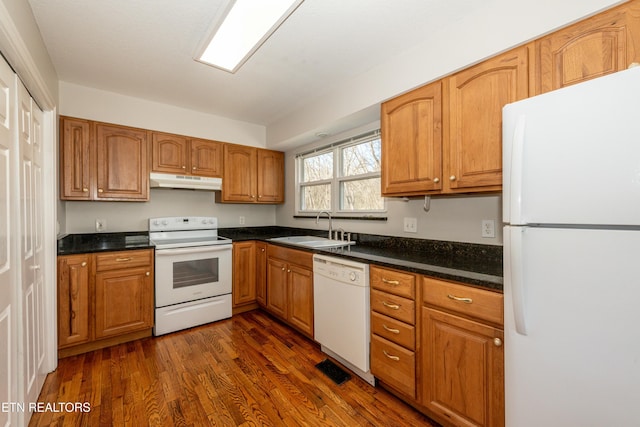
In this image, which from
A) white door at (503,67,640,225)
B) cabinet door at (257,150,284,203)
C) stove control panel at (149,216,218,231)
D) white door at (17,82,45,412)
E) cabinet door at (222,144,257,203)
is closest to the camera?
white door at (503,67,640,225)

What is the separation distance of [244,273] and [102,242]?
1411 millimetres

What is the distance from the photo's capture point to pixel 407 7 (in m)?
1.58

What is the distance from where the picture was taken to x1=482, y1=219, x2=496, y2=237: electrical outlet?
179cm

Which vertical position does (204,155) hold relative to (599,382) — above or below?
above

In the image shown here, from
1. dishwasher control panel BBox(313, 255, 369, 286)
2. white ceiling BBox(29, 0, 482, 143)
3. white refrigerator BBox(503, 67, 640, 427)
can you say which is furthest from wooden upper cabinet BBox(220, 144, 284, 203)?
white refrigerator BBox(503, 67, 640, 427)

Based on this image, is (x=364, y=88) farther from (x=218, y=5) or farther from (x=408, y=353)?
(x=408, y=353)

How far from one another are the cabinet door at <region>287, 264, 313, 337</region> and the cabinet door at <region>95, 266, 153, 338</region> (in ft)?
4.39

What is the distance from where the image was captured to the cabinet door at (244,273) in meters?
3.14

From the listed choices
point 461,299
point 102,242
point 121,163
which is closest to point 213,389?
point 461,299

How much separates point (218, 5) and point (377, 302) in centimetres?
208

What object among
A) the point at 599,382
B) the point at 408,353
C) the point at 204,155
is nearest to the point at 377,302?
the point at 408,353

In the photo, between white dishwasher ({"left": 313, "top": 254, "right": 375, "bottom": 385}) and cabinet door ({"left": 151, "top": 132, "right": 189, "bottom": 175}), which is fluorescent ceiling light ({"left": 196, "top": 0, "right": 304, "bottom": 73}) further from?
white dishwasher ({"left": 313, "top": 254, "right": 375, "bottom": 385})

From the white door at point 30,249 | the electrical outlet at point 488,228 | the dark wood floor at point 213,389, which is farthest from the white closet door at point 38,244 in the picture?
the electrical outlet at point 488,228

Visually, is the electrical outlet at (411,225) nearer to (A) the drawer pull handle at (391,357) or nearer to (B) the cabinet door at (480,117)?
(B) the cabinet door at (480,117)
